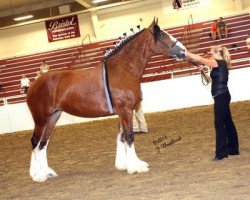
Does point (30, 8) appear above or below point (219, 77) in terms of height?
above

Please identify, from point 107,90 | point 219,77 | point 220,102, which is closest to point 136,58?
point 107,90

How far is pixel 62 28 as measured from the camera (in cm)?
2784

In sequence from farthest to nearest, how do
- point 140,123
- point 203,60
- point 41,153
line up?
point 140,123
point 41,153
point 203,60

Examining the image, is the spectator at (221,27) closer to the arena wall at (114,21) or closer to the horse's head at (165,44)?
the arena wall at (114,21)

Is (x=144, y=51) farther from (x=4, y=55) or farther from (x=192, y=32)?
(x=4, y=55)

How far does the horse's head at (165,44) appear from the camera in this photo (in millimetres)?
7012

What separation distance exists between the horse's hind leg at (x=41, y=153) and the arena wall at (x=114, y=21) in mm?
19283

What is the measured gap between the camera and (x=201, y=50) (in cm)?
2434

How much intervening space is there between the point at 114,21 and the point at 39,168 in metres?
21.2

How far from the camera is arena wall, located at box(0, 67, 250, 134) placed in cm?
1568

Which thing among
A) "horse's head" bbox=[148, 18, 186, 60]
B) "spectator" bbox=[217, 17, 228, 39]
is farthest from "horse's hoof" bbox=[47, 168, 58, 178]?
"spectator" bbox=[217, 17, 228, 39]

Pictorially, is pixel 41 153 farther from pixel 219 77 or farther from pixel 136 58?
pixel 219 77

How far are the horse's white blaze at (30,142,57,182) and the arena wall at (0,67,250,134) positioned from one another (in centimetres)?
943

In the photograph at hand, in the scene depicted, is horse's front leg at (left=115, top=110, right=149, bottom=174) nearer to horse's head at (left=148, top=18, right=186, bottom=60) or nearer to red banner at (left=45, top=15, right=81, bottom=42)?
horse's head at (left=148, top=18, right=186, bottom=60)
